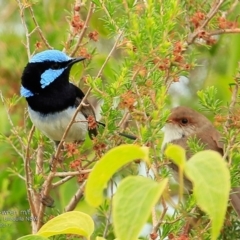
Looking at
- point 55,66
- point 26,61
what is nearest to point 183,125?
point 55,66

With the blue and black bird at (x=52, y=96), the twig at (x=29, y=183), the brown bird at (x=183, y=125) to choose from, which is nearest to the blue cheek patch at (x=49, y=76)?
the blue and black bird at (x=52, y=96)

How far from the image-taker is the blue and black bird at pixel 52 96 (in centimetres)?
352

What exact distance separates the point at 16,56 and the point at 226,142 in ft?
7.98

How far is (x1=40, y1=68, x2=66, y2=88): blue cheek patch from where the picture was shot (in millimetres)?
3580

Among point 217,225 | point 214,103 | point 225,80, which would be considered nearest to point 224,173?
point 217,225

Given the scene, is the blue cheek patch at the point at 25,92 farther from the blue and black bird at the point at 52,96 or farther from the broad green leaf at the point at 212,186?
the broad green leaf at the point at 212,186

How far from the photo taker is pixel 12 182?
409 cm

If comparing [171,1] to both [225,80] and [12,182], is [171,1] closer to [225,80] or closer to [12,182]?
[225,80]

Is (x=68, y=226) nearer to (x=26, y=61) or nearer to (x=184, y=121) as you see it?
(x=184, y=121)

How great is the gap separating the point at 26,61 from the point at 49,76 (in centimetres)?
86

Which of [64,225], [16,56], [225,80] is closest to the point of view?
[64,225]

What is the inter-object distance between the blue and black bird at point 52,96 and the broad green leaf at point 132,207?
226 cm

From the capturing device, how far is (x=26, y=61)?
4441 mm

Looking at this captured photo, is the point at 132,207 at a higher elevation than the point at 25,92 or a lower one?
higher
